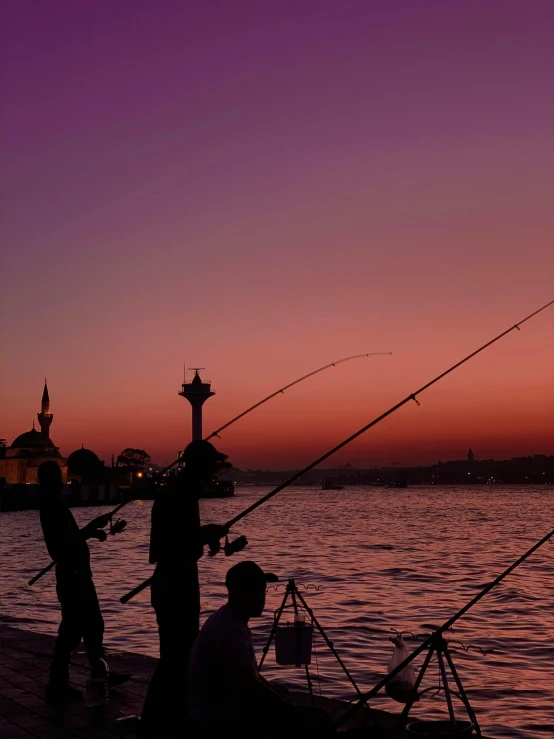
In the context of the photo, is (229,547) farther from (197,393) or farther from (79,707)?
(197,393)

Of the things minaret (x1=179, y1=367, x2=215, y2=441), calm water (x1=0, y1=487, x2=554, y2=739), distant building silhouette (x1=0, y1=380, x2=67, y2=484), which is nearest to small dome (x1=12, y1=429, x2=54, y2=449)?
distant building silhouette (x1=0, y1=380, x2=67, y2=484)

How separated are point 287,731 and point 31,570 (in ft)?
91.9

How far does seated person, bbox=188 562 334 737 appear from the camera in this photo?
450cm

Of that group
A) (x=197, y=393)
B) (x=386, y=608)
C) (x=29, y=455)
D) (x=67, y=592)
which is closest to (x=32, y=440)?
(x=29, y=455)

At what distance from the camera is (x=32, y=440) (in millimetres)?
177625

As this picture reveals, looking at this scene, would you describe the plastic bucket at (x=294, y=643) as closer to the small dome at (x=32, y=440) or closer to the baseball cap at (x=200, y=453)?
the baseball cap at (x=200, y=453)

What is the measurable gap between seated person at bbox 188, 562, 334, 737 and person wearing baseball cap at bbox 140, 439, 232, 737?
1082 mm

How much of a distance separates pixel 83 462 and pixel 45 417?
1714 centimetres

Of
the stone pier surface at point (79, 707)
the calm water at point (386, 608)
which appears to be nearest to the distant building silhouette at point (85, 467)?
the calm water at point (386, 608)

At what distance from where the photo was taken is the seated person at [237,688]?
4500mm

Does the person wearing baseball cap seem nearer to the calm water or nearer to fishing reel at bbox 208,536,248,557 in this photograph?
fishing reel at bbox 208,536,248,557

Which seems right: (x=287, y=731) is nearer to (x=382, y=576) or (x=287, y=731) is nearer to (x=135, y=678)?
(x=135, y=678)

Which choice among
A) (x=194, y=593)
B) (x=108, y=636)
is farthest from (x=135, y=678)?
(x=108, y=636)

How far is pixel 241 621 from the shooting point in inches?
184
